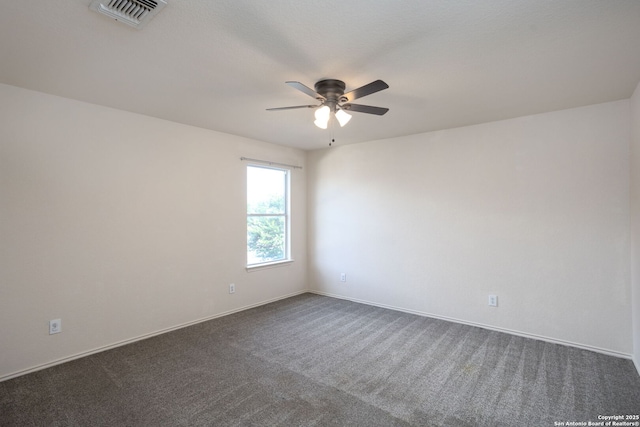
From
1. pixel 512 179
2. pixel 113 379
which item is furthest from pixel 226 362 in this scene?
pixel 512 179

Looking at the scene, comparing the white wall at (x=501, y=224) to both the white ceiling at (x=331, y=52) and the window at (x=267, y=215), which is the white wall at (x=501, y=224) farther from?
the window at (x=267, y=215)

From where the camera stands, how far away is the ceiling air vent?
63.2 inches

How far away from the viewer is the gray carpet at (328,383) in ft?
6.87

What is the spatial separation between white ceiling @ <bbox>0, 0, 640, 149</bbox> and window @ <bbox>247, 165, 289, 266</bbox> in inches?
64.3

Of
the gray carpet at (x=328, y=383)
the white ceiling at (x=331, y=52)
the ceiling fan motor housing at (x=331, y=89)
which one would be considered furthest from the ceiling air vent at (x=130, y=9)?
the gray carpet at (x=328, y=383)

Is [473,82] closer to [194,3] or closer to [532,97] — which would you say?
[532,97]

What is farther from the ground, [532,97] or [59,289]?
[532,97]

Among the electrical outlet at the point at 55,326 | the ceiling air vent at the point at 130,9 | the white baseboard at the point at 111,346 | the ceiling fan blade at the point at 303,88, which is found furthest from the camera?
the electrical outlet at the point at 55,326

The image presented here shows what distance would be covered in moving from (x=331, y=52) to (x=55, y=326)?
328 cm

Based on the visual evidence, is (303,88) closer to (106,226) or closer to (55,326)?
(106,226)

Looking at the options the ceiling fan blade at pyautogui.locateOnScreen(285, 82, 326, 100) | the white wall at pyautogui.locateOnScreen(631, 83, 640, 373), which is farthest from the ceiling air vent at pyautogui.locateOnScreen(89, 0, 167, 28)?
the white wall at pyautogui.locateOnScreen(631, 83, 640, 373)

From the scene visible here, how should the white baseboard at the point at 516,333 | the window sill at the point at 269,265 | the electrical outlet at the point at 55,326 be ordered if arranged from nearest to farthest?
the electrical outlet at the point at 55,326
the white baseboard at the point at 516,333
the window sill at the point at 269,265

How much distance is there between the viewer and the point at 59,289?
2854mm

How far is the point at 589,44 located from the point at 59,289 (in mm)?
4488
